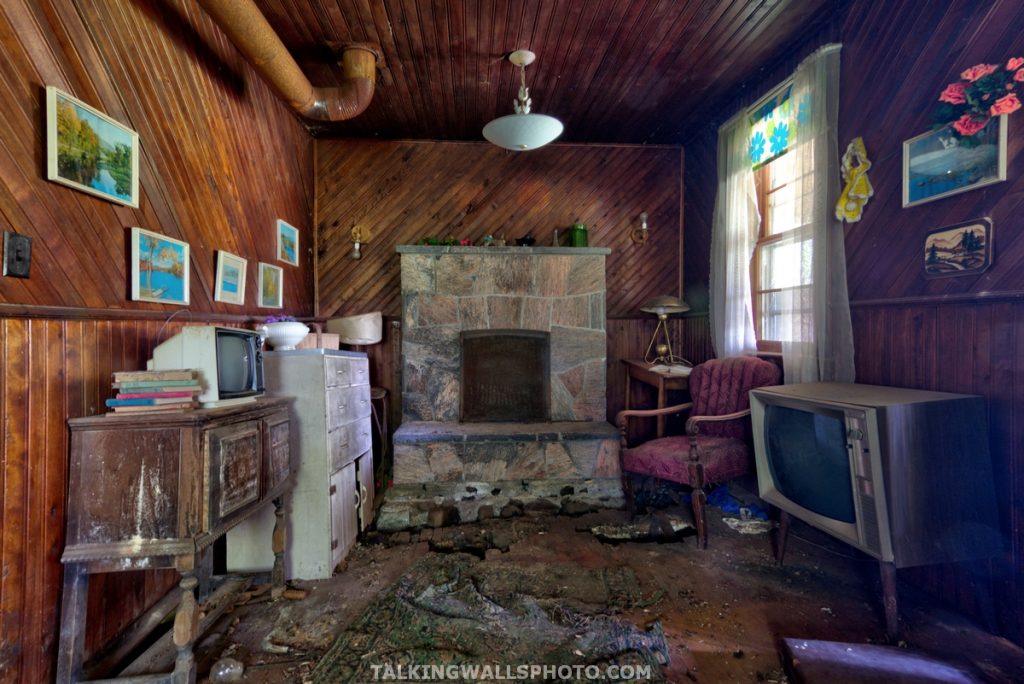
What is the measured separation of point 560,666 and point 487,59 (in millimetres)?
3476

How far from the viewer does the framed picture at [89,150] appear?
155cm

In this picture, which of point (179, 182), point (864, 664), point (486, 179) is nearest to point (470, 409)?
point (486, 179)

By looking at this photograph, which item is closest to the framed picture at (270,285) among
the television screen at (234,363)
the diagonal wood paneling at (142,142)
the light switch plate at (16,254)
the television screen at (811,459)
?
the diagonal wood paneling at (142,142)

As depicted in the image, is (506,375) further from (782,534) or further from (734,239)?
(782,534)

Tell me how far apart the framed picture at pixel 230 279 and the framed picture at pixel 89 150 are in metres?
0.65

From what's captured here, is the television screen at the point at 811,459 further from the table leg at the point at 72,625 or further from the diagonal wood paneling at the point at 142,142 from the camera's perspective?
the diagonal wood paneling at the point at 142,142

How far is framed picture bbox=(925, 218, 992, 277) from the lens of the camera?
184cm

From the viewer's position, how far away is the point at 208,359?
1.73 meters

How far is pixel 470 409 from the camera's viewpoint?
12.8 feet

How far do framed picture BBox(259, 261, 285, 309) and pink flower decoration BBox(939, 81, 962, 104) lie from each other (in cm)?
391

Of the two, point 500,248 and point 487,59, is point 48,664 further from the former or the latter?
point 487,59

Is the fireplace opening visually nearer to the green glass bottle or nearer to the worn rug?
the green glass bottle

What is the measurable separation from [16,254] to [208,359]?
0.63 metres

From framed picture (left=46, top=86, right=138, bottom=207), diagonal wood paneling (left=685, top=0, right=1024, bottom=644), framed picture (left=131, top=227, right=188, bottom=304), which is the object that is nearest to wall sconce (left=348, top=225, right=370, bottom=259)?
framed picture (left=131, top=227, right=188, bottom=304)
